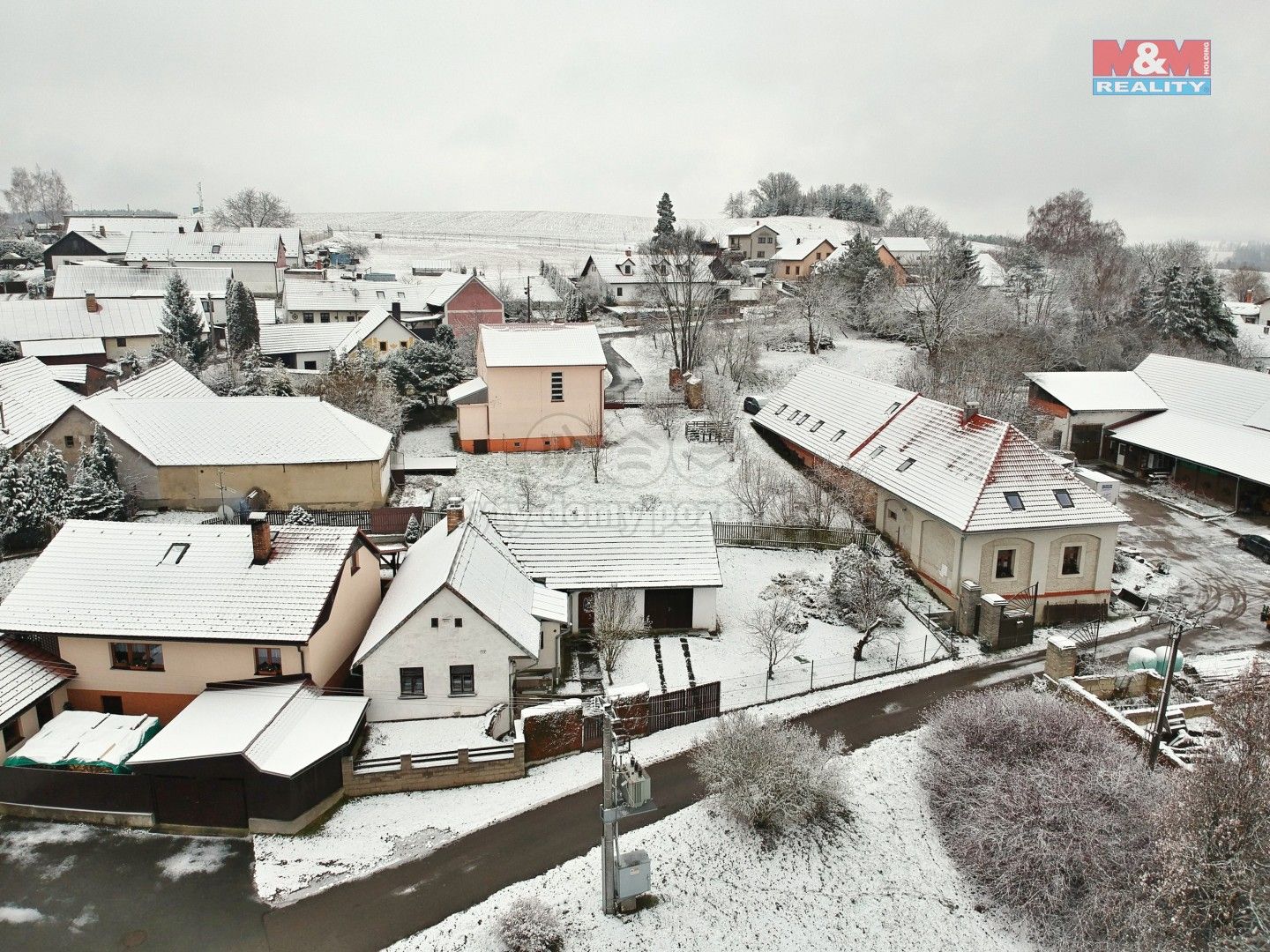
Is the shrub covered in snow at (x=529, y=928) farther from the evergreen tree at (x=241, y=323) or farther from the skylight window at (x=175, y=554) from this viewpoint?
the evergreen tree at (x=241, y=323)

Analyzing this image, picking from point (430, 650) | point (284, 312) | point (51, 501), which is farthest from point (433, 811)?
point (284, 312)

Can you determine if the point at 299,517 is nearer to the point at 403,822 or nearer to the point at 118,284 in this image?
the point at 403,822

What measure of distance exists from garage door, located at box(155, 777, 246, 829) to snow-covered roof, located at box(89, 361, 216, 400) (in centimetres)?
2512

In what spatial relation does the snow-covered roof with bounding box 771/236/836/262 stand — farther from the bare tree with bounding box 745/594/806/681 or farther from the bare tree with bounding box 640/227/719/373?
the bare tree with bounding box 745/594/806/681

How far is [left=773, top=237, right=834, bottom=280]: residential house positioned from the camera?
3767 inches

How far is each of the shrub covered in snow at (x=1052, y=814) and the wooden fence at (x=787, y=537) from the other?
14.7 m

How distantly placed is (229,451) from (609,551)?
18.4 metres

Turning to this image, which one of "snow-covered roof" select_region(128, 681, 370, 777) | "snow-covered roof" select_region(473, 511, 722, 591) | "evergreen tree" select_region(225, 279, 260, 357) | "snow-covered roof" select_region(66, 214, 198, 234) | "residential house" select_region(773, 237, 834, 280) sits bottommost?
"snow-covered roof" select_region(128, 681, 370, 777)

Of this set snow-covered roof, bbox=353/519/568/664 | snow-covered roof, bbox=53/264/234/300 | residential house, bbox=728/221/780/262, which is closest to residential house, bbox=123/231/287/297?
snow-covered roof, bbox=53/264/234/300

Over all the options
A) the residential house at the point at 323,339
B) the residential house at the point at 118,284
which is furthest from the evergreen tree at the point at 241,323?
the residential house at the point at 118,284

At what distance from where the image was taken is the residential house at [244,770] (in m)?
20.6

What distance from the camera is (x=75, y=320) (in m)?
59.5

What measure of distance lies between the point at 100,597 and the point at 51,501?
12406mm

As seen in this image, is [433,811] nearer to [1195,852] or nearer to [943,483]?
[1195,852]
